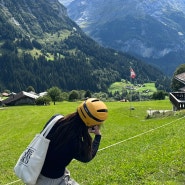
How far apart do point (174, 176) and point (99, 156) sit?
761 centimetres

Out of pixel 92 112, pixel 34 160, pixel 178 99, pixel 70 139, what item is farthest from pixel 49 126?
pixel 178 99

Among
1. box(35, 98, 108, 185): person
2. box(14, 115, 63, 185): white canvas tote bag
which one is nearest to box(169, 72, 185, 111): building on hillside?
box(35, 98, 108, 185): person

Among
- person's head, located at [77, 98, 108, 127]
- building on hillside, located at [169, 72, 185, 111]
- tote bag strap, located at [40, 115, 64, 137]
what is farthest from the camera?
building on hillside, located at [169, 72, 185, 111]

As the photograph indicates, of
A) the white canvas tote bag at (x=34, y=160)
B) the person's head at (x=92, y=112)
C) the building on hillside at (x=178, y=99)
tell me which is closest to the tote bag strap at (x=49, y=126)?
the white canvas tote bag at (x=34, y=160)

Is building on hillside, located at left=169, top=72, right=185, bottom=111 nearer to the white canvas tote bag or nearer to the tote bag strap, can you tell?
the tote bag strap

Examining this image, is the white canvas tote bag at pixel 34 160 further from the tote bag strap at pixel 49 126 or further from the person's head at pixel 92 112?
the person's head at pixel 92 112

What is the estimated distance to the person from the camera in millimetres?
7895

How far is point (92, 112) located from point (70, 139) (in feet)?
2.35

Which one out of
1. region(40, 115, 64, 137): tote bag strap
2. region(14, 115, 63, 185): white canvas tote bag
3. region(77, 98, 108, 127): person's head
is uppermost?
region(77, 98, 108, 127): person's head

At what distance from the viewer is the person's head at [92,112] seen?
787 centimetres

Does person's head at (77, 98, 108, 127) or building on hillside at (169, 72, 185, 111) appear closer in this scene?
person's head at (77, 98, 108, 127)

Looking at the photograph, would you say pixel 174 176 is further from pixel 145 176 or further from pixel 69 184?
pixel 69 184

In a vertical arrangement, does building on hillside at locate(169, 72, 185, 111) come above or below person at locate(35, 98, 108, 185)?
below

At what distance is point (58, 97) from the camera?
519 ft
